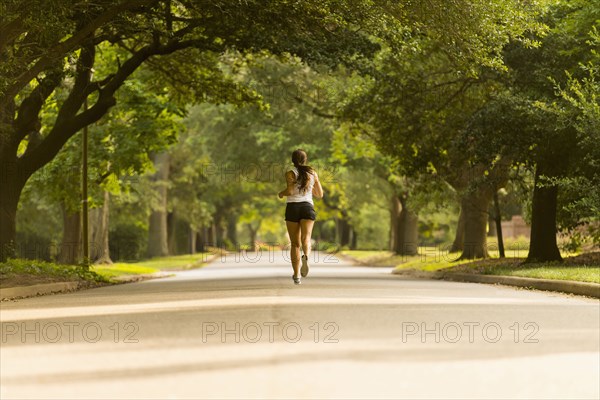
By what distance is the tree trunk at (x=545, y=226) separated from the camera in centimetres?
2786

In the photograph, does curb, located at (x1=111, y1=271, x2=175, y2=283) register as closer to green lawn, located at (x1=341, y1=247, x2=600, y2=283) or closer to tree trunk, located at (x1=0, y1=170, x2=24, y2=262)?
tree trunk, located at (x1=0, y1=170, x2=24, y2=262)

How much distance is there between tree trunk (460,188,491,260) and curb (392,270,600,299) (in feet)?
20.2

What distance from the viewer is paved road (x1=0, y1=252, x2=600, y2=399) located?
7.68 metres

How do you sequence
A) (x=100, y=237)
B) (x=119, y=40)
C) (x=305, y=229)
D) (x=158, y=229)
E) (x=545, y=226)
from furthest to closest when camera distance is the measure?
(x=158, y=229)
(x=100, y=237)
(x=545, y=226)
(x=119, y=40)
(x=305, y=229)

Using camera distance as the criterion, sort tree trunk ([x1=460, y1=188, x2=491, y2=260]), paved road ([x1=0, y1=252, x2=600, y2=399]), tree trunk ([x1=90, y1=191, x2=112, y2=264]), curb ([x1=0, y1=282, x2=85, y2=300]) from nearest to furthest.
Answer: paved road ([x1=0, y1=252, x2=600, y2=399]) → curb ([x1=0, y1=282, x2=85, y2=300]) → tree trunk ([x1=460, y1=188, x2=491, y2=260]) → tree trunk ([x1=90, y1=191, x2=112, y2=264])

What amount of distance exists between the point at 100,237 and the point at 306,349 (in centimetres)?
3477

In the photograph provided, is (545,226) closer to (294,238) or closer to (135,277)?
(135,277)

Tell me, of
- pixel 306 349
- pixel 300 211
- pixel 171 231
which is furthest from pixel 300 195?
pixel 171 231

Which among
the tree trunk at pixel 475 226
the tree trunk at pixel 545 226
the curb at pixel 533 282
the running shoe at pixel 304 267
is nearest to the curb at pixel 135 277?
the curb at pixel 533 282

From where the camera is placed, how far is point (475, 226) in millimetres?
36281

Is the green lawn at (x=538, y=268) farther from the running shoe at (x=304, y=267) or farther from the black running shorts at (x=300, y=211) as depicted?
the black running shorts at (x=300, y=211)
